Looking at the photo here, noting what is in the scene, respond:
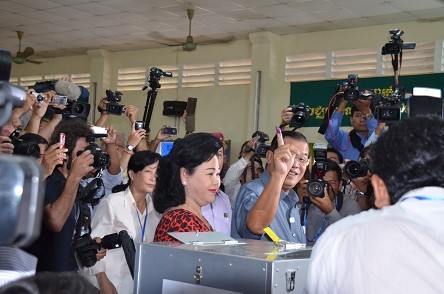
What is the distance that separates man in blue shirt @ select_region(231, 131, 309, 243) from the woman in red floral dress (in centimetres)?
21

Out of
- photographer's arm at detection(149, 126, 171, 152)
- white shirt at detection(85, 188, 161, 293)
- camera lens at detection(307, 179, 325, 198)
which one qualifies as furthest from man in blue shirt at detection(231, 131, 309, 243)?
photographer's arm at detection(149, 126, 171, 152)

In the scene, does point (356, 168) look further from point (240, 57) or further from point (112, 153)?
point (240, 57)

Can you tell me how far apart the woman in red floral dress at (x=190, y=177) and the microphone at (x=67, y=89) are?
74.0 inches

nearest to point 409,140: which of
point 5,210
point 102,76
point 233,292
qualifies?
point 233,292

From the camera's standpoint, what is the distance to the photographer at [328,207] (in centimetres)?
389

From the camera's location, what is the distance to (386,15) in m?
8.67

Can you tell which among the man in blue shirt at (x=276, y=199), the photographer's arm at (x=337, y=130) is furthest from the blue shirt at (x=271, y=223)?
the photographer's arm at (x=337, y=130)

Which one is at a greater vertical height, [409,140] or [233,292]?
[409,140]

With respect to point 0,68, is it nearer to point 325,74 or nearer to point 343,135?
point 343,135

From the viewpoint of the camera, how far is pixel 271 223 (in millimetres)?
3139

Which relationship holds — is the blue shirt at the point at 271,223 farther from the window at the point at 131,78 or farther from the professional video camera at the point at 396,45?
the window at the point at 131,78

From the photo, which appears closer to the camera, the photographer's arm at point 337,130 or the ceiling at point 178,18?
the photographer's arm at point 337,130

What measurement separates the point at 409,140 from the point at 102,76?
10.3 m

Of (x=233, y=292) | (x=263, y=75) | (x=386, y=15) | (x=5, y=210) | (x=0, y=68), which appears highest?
(x=386, y=15)
